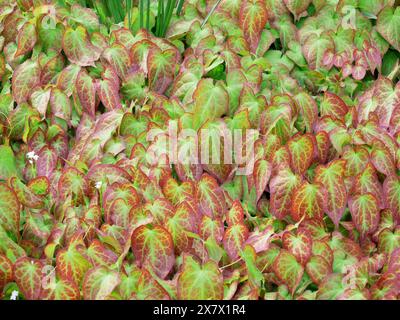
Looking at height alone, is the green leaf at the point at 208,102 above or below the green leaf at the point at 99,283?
above

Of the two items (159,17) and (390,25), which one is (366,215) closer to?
(390,25)

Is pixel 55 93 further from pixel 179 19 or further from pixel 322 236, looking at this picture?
pixel 322 236

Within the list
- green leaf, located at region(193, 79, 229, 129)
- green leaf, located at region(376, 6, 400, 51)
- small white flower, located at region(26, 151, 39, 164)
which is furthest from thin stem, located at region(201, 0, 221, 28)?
small white flower, located at region(26, 151, 39, 164)

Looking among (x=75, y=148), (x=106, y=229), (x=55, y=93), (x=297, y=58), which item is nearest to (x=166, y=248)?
(x=106, y=229)

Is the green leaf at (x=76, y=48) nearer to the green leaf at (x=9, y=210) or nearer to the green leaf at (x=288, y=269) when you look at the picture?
the green leaf at (x=9, y=210)

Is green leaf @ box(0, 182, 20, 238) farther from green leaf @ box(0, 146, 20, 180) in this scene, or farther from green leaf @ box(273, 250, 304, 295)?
green leaf @ box(273, 250, 304, 295)

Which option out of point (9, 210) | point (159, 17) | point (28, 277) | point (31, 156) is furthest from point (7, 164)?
point (159, 17)

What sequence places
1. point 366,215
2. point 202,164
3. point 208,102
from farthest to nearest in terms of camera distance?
point 208,102 → point 202,164 → point 366,215

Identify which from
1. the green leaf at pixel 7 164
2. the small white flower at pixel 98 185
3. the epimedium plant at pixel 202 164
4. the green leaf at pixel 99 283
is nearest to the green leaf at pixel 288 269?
the epimedium plant at pixel 202 164
